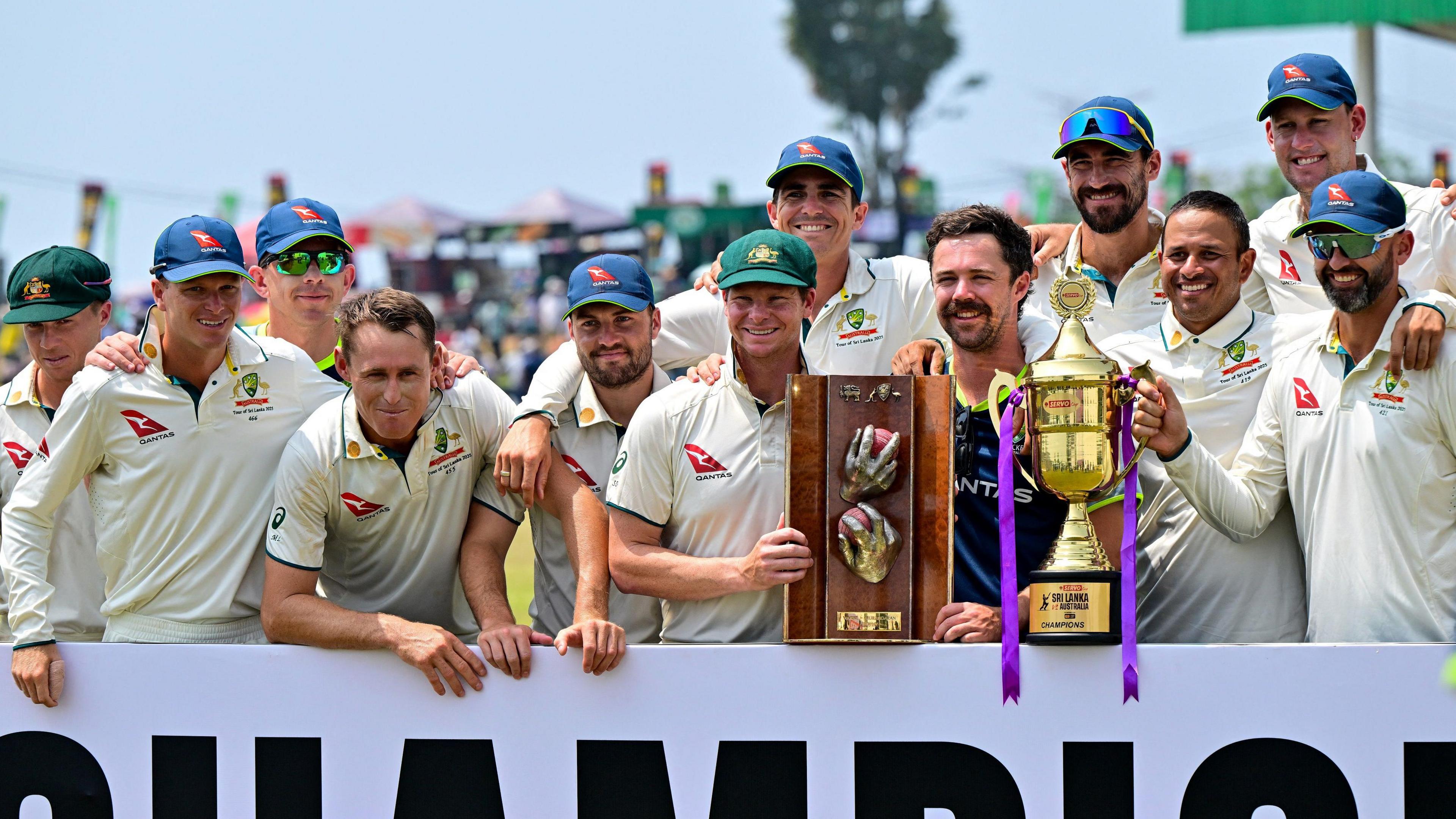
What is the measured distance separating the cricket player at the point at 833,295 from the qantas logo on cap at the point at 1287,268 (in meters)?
1.27

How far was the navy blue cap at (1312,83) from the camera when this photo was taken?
5141 millimetres

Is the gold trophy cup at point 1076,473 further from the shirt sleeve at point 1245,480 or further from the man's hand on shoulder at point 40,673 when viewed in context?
the man's hand on shoulder at point 40,673

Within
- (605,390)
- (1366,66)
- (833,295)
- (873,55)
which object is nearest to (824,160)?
(833,295)

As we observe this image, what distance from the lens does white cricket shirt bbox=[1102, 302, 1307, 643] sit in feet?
15.1

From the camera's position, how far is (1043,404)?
159 inches

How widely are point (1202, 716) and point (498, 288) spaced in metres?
40.8

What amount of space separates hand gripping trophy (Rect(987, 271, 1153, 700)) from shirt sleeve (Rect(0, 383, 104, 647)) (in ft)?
9.95

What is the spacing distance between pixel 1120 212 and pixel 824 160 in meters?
1.10

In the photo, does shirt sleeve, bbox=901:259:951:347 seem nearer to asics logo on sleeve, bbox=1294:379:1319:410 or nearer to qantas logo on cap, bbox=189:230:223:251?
asics logo on sleeve, bbox=1294:379:1319:410

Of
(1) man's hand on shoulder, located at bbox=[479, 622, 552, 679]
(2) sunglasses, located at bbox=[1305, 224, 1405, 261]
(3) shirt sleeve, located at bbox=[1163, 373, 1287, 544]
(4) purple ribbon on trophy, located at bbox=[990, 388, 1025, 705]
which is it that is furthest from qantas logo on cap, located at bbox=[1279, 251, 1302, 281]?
(1) man's hand on shoulder, located at bbox=[479, 622, 552, 679]

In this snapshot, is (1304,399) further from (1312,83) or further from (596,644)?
(596,644)

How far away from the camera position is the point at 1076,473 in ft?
13.1

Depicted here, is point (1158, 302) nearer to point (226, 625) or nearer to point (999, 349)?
point (999, 349)

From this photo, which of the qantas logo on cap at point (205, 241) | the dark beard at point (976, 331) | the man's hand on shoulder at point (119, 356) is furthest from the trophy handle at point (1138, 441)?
the man's hand on shoulder at point (119, 356)
